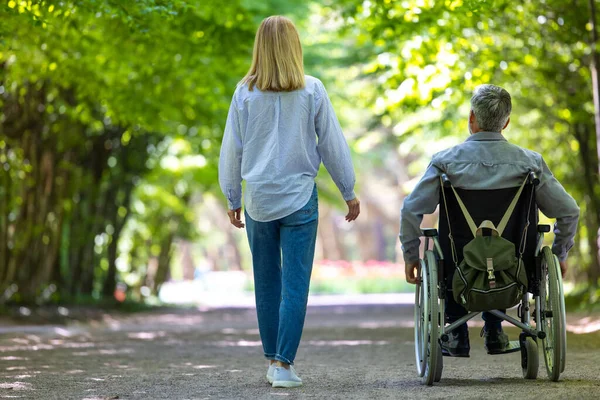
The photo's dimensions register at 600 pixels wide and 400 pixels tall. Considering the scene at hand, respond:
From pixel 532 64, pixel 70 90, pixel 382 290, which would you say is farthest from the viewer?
pixel 382 290

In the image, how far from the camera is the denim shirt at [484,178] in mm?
6184

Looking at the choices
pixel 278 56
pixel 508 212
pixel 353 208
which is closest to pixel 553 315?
pixel 508 212

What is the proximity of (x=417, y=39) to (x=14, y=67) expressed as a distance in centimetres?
533

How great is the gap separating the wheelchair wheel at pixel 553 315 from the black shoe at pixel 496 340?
0.35 m

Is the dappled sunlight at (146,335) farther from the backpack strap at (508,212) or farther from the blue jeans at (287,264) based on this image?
the backpack strap at (508,212)

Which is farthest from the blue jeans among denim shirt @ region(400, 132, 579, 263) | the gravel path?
denim shirt @ region(400, 132, 579, 263)

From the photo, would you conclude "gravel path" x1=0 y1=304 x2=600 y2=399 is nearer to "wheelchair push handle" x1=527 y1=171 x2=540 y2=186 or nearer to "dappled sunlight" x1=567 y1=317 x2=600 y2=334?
"dappled sunlight" x1=567 y1=317 x2=600 y2=334

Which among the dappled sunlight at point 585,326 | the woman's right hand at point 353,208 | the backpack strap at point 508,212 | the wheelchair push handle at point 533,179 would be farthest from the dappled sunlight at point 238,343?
the wheelchair push handle at point 533,179

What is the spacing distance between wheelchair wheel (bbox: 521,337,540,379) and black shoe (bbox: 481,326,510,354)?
0.13 meters

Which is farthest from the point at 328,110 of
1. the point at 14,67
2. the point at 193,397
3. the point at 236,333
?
the point at 14,67

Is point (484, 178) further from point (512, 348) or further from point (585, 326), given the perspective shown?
point (585, 326)

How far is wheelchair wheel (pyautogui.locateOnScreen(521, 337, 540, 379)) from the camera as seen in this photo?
628cm

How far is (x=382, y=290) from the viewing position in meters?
37.2

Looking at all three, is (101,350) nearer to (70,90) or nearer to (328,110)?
(328,110)
